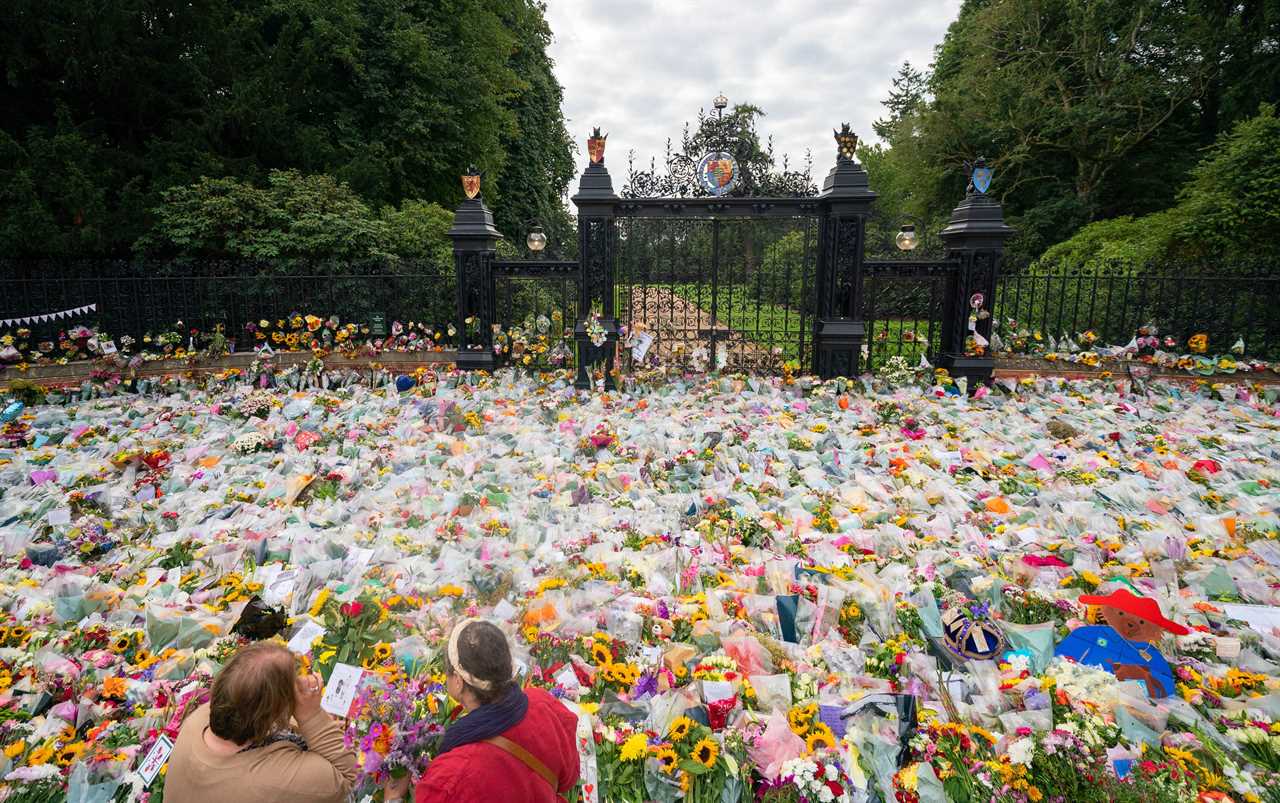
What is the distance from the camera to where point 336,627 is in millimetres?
3488

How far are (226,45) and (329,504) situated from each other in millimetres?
12783

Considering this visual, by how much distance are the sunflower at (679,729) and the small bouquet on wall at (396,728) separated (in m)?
0.93

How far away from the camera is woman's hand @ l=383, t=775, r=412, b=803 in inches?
97.3

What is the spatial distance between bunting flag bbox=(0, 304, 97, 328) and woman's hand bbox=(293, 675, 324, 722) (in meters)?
9.83

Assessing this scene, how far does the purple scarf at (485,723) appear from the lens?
2.07 meters

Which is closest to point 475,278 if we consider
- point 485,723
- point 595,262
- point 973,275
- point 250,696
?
point 595,262

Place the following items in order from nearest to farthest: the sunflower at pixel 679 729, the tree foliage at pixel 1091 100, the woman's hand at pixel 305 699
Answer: the woman's hand at pixel 305 699, the sunflower at pixel 679 729, the tree foliage at pixel 1091 100

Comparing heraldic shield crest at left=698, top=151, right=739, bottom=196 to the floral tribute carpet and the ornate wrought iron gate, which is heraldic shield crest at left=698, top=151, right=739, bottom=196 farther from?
the floral tribute carpet

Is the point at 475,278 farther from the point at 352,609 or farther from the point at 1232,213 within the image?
the point at 1232,213

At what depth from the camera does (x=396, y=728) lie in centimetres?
259

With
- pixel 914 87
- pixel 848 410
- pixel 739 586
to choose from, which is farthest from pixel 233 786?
pixel 914 87

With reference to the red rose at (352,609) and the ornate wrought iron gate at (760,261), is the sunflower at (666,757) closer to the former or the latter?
the red rose at (352,609)

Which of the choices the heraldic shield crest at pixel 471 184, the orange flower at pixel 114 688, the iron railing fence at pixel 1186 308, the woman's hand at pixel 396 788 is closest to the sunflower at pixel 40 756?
the orange flower at pixel 114 688

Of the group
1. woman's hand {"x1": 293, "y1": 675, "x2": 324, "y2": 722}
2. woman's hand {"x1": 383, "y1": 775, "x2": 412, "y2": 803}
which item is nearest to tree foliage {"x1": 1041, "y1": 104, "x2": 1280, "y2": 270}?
woman's hand {"x1": 383, "y1": 775, "x2": 412, "y2": 803}
